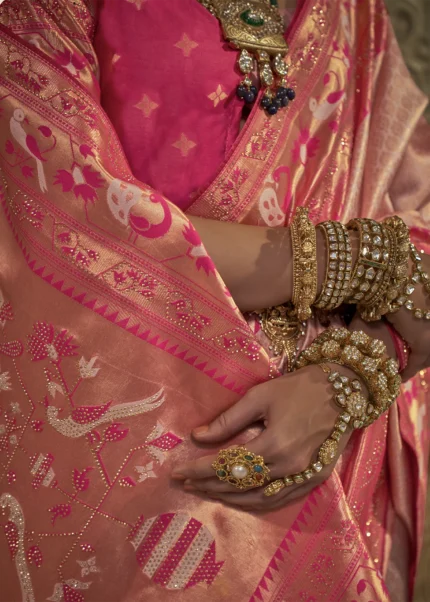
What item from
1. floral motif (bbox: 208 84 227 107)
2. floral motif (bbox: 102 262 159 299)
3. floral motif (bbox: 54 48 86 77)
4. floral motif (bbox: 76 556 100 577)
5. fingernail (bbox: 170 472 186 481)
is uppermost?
floral motif (bbox: 208 84 227 107)

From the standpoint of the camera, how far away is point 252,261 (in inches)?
29.3

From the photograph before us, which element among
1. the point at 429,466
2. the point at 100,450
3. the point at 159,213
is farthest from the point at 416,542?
the point at 159,213

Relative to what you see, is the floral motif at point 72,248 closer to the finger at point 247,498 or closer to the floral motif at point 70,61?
the floral motif at point 70,61

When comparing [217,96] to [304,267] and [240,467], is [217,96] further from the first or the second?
[240,467]

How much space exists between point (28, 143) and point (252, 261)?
287mm

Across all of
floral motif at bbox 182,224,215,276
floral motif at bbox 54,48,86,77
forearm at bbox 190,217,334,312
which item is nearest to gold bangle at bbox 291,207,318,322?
forearm at bbox 190,217,334,312

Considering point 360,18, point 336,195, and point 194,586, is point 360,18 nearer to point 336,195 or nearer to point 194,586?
point 336,195

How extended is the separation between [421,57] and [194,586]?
0.79m

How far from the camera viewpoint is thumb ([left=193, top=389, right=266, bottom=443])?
68 cm

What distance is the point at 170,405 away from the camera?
70 cm

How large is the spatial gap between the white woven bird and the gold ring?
0.36m

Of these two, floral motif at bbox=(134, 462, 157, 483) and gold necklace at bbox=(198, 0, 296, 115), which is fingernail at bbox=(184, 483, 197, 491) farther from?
gold necklace at bbox=(198, 0, 296, 115)

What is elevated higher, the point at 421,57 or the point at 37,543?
the point at 421,57

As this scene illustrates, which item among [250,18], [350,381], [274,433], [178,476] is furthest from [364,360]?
[250,18]
